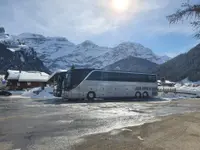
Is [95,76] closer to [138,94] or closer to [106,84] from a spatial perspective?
[106,84]

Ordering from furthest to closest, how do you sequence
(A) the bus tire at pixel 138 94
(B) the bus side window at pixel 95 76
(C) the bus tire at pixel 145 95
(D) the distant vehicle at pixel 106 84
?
1. (C) the bus tire at pixel 145 95
2. (A) the bus tire at pixel 138 94
3. (B) the bus side window at pixel 95 76
4. (D) the distant vehicle at pixel 106 84

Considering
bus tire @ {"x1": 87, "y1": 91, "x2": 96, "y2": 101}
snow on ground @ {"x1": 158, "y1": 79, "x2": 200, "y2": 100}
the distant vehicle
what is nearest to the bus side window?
the distant vehicle

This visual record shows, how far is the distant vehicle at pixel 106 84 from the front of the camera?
2691cm

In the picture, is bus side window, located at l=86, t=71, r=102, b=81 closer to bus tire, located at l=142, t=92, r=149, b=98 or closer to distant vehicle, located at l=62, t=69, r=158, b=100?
distant vehicle, located at l=62, t=69, r=158, b=100

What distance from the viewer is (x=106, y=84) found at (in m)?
29.2

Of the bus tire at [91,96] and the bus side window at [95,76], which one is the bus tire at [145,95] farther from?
the bus tire at [91,96]

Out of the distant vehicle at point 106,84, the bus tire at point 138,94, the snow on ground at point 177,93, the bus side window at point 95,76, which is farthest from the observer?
the snow on ground at point 177,93

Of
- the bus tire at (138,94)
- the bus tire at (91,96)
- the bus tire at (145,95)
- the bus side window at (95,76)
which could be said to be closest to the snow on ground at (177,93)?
the bus tire at (145,95)

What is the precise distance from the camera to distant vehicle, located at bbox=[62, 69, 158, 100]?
88.3ft

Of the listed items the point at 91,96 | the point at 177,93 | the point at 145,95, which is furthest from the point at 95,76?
the point at 177,93

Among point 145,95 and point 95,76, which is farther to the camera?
point 145,95

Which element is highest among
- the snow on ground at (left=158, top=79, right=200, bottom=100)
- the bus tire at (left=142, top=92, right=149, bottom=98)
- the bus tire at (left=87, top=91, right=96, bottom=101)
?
the snow on ground at (left=158, top=79, right=200, bottom=100)

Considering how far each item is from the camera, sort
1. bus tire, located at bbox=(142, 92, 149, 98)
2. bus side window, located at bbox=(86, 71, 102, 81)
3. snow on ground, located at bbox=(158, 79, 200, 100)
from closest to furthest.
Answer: bus side window, located at bbox=(86, 71, 102, 81) → bus tire, located at bbox=(142, 92, 149, 98) → snow on ground, located at bbox=(158, 79, 200, 100)

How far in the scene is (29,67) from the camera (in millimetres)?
186875
